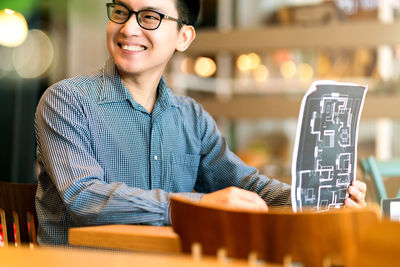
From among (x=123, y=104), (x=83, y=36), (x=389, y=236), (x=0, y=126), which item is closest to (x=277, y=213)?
(x=389, y=236)

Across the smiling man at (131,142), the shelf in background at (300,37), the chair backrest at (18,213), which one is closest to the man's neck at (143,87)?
the smiling man at (131,142)

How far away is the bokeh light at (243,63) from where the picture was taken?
5906 mm

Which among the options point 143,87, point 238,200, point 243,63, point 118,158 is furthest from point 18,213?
point 243,63

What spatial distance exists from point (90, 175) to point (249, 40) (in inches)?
162

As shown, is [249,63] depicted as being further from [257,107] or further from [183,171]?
[183,171]

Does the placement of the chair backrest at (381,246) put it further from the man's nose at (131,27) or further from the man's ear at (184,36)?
the man's ear at (184,36)

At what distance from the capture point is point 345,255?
1062mm

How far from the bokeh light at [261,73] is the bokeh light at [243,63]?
9cm

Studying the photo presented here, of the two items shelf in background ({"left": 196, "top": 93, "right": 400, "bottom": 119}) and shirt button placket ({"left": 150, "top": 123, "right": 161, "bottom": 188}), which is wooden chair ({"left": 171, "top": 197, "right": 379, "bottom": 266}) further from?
shelf in background ({"left": 196, "top": 93, "right": 400, "bottom": 119})

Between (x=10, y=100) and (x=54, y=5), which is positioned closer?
(x=10, y=100)

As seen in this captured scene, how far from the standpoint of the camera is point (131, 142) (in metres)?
1.90

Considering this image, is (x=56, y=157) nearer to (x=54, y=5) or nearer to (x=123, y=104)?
(x=123, y=104)

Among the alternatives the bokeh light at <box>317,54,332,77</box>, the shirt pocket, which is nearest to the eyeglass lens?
the shirt pocket

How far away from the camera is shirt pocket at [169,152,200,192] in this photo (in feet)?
6.53
